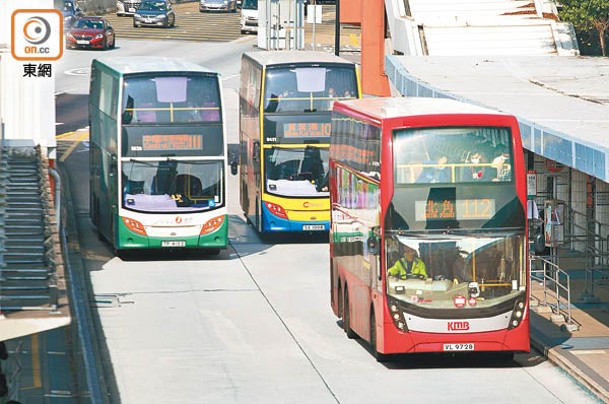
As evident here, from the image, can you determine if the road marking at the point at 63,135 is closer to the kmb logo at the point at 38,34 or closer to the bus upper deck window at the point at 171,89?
the bus upper deck window at the point at 171,89

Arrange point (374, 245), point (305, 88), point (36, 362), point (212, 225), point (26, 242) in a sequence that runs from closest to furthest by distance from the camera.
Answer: point (26, 242) < point (374, 245) < point (36, 362) < point (212, 225) < point (305, 88)

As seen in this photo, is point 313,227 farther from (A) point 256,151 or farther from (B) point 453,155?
(B) point 453,155

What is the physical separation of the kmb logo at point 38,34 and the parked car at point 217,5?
255ft

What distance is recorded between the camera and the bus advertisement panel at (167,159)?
33.6 m

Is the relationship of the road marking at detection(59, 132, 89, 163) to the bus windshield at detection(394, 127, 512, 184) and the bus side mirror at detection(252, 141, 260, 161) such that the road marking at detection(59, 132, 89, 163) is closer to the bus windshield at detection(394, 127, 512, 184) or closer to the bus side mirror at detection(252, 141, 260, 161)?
the bus side mirror at detection(252, 141, 260, 161)

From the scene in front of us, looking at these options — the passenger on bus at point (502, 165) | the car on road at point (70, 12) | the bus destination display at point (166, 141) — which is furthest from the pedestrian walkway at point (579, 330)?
the car on road at point (70, 12)

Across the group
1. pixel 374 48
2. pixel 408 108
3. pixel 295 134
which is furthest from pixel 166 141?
pixel 374 48

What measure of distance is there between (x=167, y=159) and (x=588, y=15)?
1835cm

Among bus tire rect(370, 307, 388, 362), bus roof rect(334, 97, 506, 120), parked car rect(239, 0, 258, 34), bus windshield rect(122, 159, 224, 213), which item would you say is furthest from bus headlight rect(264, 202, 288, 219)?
parked car rect(239, 0, 258, 34)

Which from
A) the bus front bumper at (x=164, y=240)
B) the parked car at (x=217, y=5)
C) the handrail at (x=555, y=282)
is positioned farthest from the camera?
the parked car at (x=217, y=5)

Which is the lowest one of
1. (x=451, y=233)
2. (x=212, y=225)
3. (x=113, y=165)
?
(x=212, y=225)

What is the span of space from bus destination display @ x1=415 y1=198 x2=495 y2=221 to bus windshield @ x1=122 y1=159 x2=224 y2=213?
1199 cm

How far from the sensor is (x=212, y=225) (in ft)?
112

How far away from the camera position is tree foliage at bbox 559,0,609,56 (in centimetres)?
4622
